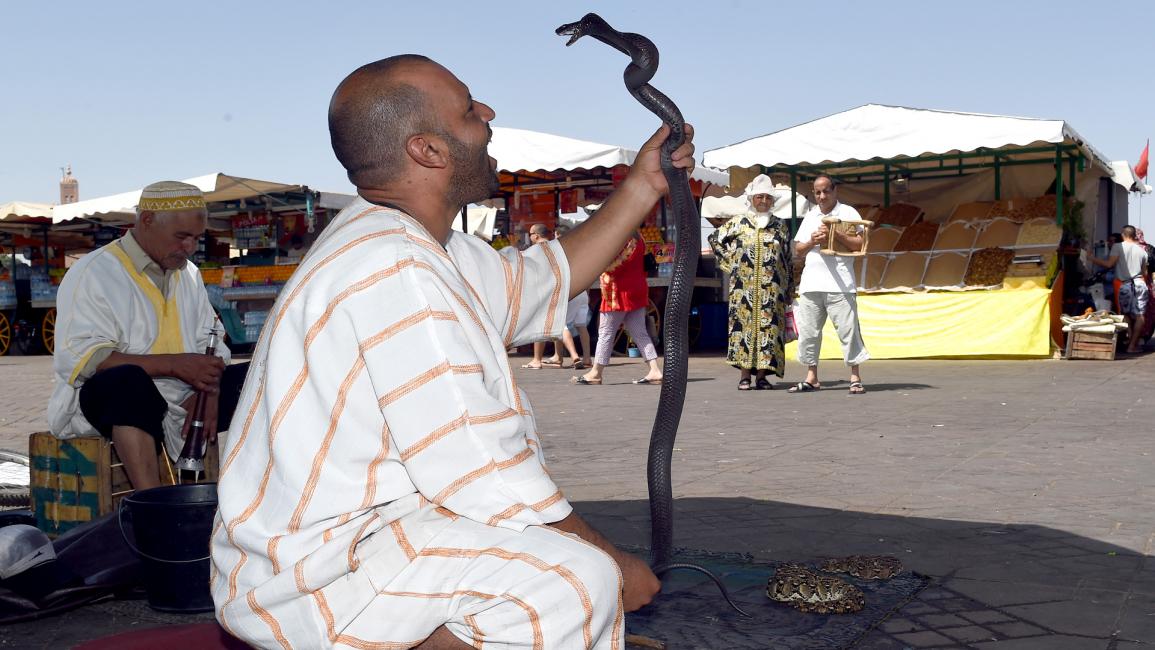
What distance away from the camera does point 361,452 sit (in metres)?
1.74

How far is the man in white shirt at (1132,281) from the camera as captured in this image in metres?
14.9

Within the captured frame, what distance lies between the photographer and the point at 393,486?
1751 millimetres

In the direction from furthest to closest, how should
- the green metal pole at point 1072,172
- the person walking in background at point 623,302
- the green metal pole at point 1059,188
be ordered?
the green metal pole at point 1072,172, the green metal pole at point 1059,188, the person walking in background at point 623,302

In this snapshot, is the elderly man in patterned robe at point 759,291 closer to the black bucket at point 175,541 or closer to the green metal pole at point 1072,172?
the green metal pole at point 1072,172

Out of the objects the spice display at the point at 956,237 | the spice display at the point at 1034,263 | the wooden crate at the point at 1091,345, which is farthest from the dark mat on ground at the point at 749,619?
the spice display at the point at 956,237

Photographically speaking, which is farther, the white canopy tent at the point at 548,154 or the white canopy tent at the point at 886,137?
the white canopy tent at the point at 548,154

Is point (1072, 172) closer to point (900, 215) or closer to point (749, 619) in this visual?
point (900, 215)

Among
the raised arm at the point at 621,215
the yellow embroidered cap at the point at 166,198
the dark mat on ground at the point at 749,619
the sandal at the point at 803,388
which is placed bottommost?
the dark mat on ground at the point at 749,619

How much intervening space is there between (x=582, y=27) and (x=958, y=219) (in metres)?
13.8

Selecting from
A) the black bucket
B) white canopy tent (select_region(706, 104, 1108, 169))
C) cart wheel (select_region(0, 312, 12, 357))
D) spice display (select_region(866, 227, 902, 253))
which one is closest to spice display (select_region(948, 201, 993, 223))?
spice display (select_region(866, 227, 902, 253))

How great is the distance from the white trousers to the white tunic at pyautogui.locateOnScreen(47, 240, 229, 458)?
6406mm

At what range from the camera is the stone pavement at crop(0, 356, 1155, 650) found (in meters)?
3.41

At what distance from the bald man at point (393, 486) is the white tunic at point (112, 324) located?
8.61 ft

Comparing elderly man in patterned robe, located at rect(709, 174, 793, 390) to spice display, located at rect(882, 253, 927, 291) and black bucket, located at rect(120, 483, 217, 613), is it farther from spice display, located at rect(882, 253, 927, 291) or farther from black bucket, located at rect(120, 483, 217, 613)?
black bucket, located at rect(120, 483, 217, 613)
